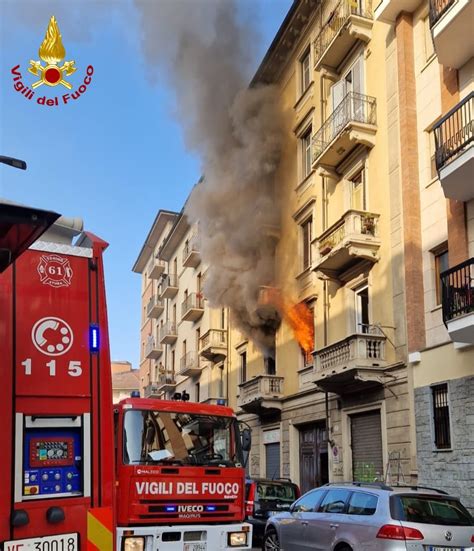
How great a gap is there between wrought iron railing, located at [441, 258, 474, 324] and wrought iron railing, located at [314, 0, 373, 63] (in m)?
9.00

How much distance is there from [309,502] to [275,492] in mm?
4221

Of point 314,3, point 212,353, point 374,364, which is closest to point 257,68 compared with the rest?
point 314,3

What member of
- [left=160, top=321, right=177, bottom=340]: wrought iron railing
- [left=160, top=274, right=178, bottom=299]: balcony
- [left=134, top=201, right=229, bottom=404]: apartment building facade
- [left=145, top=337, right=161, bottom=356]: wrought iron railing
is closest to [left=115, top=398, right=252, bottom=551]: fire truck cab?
[left=134, top=201, right=229, bottom=404]: apartment building facade

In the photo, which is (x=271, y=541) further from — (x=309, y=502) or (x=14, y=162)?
(x=14, y=162)

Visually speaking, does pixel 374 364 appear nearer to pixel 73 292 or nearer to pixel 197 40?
pixel 73 292

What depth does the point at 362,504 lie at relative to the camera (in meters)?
9.23

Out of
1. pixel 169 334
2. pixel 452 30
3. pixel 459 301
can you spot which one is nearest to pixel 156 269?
pixel 169 334

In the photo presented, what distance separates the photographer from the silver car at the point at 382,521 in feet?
27.4

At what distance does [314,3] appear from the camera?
21.9 m

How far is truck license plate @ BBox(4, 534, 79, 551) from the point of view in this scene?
4098mm

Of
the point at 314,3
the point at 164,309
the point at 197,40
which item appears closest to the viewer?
the point at 314,3

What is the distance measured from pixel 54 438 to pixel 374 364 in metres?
12.7

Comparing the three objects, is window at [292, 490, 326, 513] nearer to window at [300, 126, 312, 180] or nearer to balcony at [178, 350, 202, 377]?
window at [300, 126, 312, 180]

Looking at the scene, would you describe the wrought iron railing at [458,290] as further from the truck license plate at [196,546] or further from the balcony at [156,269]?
the balcony at [156,269]
